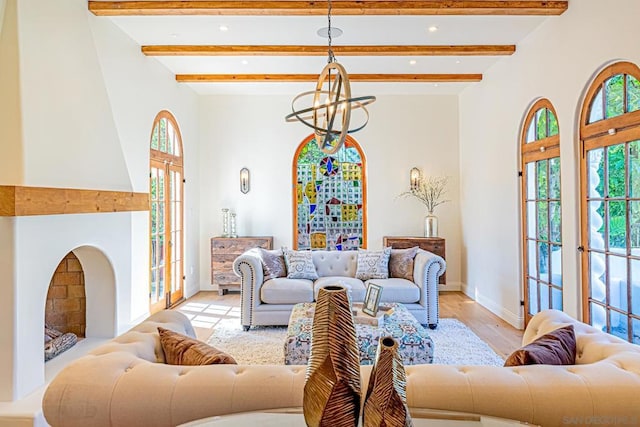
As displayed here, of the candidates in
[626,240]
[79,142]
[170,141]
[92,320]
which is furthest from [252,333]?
[626,240]

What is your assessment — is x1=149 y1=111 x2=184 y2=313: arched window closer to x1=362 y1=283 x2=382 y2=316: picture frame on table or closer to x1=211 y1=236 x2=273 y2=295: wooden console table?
x1=211 y1=236 x2=273 y2=295: wooden console table

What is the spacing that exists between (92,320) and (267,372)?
10.6ft

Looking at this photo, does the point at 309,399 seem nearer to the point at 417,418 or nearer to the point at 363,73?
the point at 417,418

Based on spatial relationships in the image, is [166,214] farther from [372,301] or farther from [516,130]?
[516,130]

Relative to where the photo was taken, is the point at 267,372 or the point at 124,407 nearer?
the point at 124,407

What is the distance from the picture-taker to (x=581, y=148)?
11.6ft

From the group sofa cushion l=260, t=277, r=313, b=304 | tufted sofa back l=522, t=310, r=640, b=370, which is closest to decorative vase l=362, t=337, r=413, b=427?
tufted sofa back l=522, t=310, r=640, b=370

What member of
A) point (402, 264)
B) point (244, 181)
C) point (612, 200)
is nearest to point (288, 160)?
point (244, 181)

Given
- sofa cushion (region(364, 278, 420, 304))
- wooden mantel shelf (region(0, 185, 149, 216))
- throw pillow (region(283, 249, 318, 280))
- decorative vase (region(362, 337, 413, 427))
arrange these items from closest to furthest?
decorative vase (region(362, 337, 413, 427))
wooden mantel shelf (region(0, 185, 149, 216))
sofa cushion (region(364, 278, 420, 304))
throw pillow (region(283, 249, 318, 280))

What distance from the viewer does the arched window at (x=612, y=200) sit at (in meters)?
2.97

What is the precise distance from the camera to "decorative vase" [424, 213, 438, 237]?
6555 millimetres

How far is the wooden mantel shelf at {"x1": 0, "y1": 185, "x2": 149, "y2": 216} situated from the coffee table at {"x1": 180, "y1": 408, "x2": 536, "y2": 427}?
2.10m

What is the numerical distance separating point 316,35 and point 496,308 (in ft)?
13.5

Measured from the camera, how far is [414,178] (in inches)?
270
